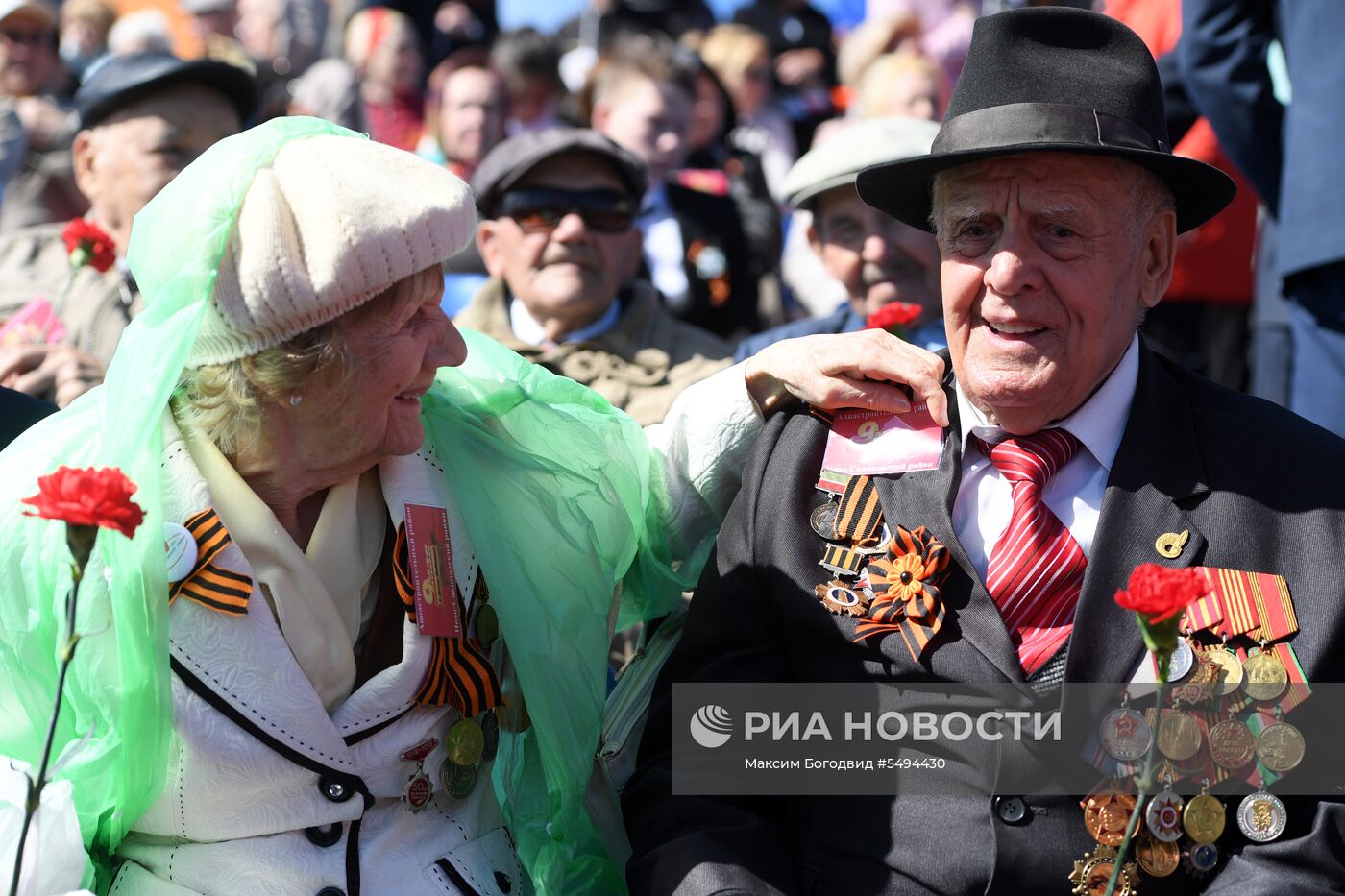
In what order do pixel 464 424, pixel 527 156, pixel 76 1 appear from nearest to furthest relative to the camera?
pixel 464 424
pixel 527 156
pixel 76 1

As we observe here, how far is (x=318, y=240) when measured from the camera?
2.63 metres

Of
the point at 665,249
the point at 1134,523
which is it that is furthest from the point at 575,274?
the point at 1134,523

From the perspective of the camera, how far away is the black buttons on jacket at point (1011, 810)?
9.20ft

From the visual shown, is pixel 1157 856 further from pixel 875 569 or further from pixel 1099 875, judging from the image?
pixel 875 569

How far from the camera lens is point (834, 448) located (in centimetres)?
321

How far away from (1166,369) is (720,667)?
110cm

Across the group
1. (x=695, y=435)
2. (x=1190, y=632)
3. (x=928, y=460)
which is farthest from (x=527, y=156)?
(x=1190, y=632)

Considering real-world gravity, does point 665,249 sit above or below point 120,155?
below

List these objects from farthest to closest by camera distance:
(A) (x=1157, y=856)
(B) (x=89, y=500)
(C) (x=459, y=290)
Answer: (C) (x=459, y=290), (A) (x=1157, y=856), (B) (x=89, y=500)

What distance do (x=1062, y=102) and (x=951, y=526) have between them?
822 mm

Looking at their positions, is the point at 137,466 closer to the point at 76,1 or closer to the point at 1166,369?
the point at 1166,369

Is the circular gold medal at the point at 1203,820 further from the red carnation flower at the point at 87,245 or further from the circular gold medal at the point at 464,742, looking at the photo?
the red carnation flower at the point at 87,245

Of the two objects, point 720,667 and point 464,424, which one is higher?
point 464,424

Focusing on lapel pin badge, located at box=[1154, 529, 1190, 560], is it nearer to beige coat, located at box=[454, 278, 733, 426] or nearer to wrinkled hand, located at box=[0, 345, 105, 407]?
beige coat, located at box=[454, 278, 733, 426]
